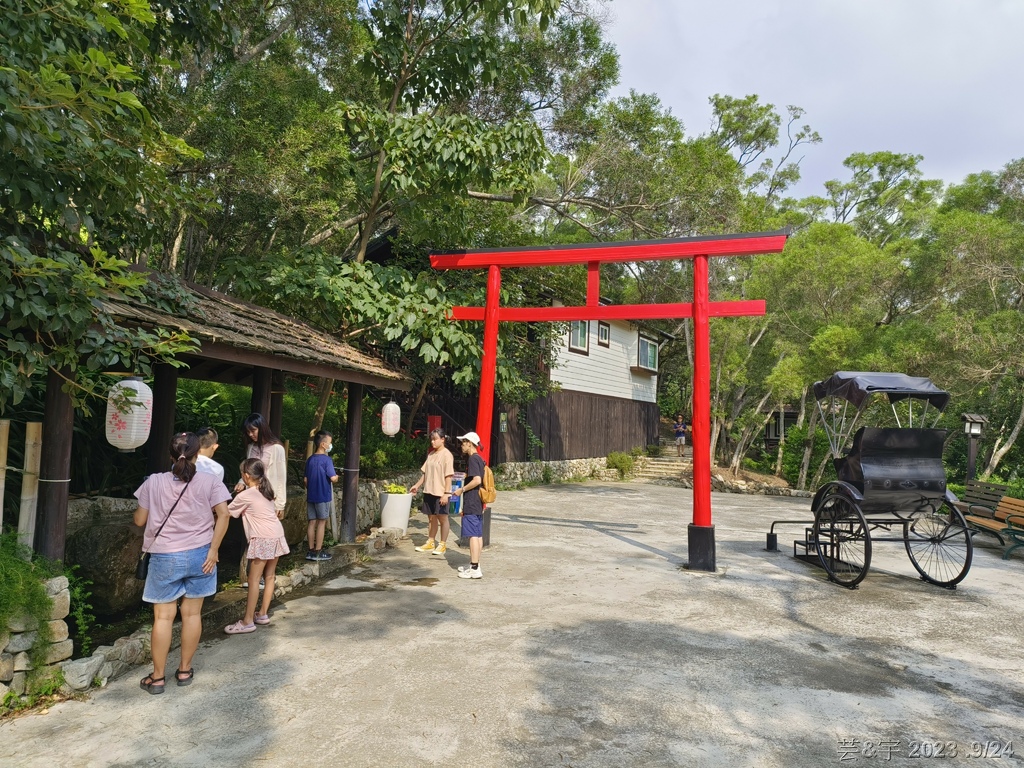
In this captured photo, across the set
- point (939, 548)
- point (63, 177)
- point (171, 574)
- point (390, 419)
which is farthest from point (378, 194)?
point (939, 548)

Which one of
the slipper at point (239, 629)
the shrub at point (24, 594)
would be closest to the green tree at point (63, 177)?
the shrub at point (24, 594)

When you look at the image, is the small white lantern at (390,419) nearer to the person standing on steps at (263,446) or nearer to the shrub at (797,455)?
the person standing on steps at (263,446)

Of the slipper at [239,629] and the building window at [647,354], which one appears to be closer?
the slipper at [239,629]

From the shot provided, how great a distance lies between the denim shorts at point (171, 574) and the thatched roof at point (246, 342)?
5.26 ft

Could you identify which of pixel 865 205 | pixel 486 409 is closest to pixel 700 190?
pixel 486 409

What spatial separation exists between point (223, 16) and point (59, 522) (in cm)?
609

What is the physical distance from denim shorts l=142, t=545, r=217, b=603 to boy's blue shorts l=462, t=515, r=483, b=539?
4.11 metres

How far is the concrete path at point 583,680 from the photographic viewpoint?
405cm

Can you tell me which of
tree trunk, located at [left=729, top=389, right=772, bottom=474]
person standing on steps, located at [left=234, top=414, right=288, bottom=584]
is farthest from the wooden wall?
person standing on steps, located at [left=234, top=414, right=288, bottom=584]

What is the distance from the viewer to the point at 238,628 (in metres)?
6.09

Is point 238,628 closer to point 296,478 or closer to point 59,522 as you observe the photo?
point 59,522

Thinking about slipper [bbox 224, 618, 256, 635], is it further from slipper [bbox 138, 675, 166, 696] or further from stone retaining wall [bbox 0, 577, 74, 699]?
stone retaining wall [bbox 0, 577, 74, 699]

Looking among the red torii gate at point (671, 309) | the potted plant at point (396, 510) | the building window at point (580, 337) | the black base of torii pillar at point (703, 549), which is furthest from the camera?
the building window at point (580, 337)

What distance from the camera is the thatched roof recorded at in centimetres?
570
